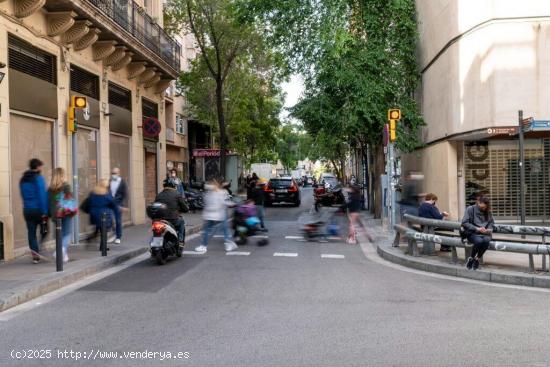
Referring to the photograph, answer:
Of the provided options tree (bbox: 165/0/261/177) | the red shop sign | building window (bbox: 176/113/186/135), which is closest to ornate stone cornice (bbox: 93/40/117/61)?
the red shop sign

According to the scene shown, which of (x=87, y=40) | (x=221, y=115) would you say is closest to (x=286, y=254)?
(x=87, y=40)

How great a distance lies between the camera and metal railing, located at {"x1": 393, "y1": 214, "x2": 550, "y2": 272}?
30.0ft

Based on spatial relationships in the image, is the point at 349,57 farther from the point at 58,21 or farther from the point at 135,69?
the point at 58,21

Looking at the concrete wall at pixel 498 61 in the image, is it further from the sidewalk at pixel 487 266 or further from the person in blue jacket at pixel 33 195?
the person in blue jacket at pixel 33 195

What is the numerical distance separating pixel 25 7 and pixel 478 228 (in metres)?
9.69

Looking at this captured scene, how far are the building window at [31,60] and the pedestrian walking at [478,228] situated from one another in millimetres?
9114

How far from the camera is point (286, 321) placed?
6.41m

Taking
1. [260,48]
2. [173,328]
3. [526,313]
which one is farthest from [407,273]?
[260,48]

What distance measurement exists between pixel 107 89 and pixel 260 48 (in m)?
14.1

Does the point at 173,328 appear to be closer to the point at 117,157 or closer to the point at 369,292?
the point at 369,292

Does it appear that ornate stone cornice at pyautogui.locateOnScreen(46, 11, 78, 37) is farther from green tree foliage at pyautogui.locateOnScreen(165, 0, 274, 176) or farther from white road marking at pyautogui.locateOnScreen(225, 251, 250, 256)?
green tree foliage at pyautogui.locateOnScreen(165, 0, 274, 176)

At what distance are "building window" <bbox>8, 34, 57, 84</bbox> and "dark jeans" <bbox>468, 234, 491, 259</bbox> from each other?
30.4 feet

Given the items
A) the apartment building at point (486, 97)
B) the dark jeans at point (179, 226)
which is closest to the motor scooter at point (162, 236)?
the dark jeans at point (179, 226)

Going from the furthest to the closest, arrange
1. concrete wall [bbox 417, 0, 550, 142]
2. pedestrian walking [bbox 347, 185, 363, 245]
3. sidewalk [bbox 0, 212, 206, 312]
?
concrete wall [bbox 417, 0, 550, 142] < pedestrian walking [bbox 347, 185, 363, 245] < sidewalk [bbox 0, 212, 206, 312]
